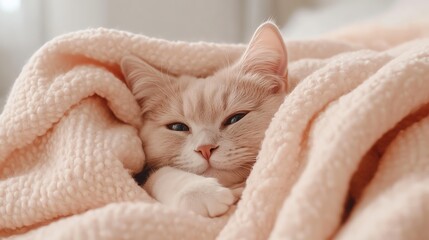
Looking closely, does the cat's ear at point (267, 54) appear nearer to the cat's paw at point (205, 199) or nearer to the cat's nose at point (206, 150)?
the cat's nose at point (206, 150)

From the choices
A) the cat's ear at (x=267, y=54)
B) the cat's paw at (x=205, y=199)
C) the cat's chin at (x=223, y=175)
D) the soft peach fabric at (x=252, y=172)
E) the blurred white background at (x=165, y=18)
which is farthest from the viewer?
the blurred white background at (x=165, y=18)

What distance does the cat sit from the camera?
0.98 metres

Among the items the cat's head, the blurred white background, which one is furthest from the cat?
the blurred white background

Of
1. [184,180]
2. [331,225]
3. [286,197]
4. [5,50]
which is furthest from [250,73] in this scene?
[5,50]

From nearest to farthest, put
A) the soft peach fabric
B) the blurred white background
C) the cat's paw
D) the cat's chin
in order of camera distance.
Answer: the soft peach fabric → the cat's paw → the cat's chin → the blurred white background

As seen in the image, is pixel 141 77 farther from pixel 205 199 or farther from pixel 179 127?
pixel 205 199

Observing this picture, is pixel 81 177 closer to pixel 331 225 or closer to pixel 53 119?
pixel 53 119

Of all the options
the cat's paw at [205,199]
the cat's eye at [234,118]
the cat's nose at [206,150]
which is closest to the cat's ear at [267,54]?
the cat's eye at [234,118]

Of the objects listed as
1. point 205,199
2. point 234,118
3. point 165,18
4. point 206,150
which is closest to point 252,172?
point 205,199

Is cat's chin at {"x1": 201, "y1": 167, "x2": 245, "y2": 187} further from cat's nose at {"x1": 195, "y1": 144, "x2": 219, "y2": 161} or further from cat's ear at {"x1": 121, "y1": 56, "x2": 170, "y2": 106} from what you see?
cat's ear at {"x1": 121, "y1": 56, "x2": 170, "y2": 106}

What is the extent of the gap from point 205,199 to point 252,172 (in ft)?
0.29

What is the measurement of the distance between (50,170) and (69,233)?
233 millimetres

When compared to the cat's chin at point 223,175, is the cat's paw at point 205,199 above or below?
above

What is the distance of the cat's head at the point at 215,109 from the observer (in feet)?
3.26
